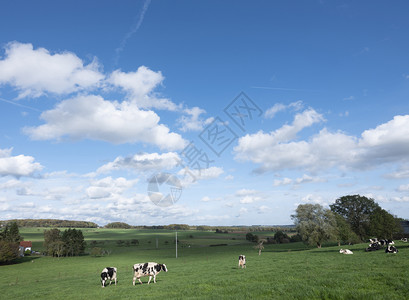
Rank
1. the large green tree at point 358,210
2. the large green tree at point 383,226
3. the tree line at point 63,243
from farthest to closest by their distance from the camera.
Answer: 1. the tree line at point 63,243
2. the large green tree at point 358,210
3. the large green tree at point 383,226

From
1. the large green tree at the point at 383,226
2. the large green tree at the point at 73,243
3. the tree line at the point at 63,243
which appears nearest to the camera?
the large green tree at the point at 383,226

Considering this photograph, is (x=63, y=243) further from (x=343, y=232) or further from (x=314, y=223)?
(x=343, y=232)

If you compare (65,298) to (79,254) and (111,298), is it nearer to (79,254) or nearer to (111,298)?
(111,298)

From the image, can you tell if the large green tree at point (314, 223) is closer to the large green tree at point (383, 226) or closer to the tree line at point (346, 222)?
the tree line at point (346, 222)

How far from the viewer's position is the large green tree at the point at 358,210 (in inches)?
3019

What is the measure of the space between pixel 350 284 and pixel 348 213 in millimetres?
77868

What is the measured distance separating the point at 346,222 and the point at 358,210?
38.3 feet

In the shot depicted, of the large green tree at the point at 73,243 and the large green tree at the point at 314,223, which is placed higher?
the large green tree at the point at 314,223

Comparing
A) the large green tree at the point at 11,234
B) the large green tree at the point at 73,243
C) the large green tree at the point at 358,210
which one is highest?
the large green tree at the point at 358,210

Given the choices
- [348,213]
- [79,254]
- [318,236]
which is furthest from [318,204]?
[79,254]

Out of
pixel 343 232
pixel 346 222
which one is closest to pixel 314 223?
pixel 343 232

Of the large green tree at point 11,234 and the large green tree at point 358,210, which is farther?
the large green tree at point 11,234

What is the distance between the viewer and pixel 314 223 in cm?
6053

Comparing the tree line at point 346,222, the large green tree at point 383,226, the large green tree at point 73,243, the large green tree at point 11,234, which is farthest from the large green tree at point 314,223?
the large green tree at point 11,234
